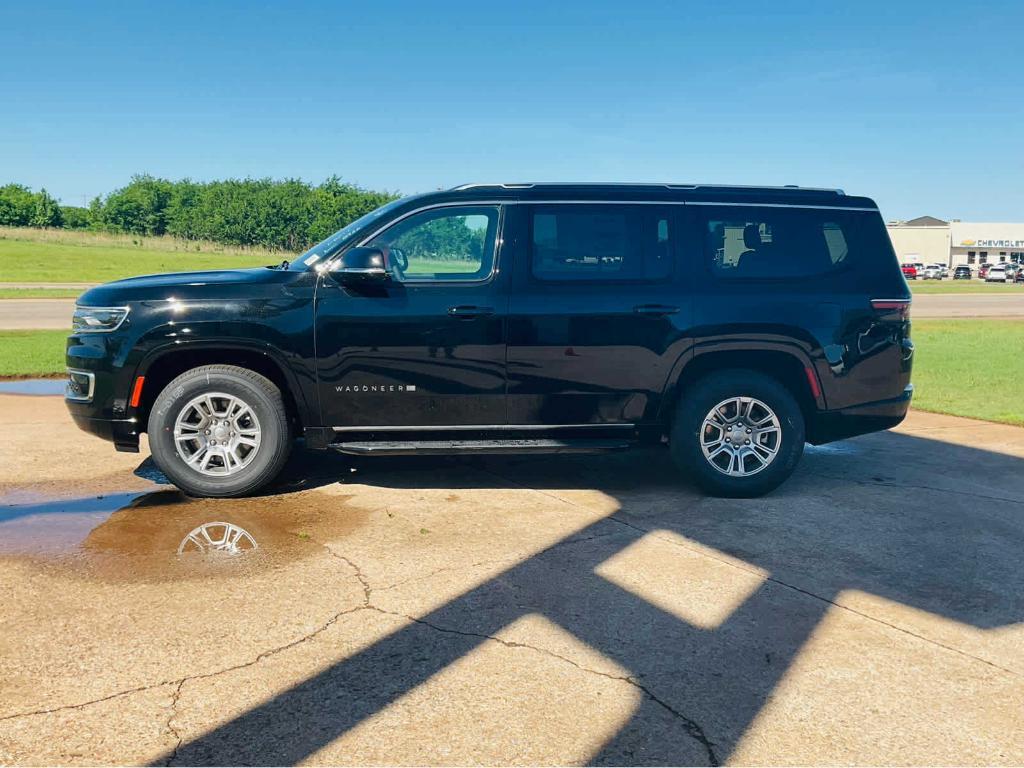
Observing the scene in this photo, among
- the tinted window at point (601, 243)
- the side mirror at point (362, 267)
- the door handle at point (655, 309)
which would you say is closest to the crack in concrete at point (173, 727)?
the side mirror at point (362, 267)

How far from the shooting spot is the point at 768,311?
5.96m

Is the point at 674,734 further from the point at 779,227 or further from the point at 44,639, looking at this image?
the point at 779,227

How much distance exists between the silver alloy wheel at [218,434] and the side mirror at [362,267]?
3.62 feet

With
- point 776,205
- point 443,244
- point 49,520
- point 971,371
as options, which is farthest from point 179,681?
point 971,371

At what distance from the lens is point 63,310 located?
20.6m

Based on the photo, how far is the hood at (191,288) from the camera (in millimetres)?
5648

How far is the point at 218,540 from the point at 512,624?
205 centimetres

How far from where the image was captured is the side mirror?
5.55m

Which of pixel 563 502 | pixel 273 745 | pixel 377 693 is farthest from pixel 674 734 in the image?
pixel 563 502

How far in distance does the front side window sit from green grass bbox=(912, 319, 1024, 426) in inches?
251

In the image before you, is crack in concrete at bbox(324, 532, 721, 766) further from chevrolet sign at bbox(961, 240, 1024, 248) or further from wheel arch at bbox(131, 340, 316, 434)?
chevrolet sign at bbox(961, 240, 1024, 248)

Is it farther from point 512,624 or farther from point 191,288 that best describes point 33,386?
point 512,624

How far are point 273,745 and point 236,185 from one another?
92347mm

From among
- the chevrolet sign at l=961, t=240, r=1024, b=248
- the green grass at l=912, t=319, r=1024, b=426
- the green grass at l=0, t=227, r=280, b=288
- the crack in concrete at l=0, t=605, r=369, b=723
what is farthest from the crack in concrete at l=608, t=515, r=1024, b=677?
the chevrolet sign at l=961, t=240, r=1024, b=248
